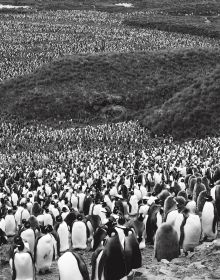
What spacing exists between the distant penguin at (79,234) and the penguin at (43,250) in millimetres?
1414

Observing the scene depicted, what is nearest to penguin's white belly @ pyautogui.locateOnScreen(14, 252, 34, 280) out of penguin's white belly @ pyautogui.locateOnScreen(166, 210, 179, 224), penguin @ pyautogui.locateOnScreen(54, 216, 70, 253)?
penguin @ pyautogui.locateOnScreen(54, 216, 70, 253)

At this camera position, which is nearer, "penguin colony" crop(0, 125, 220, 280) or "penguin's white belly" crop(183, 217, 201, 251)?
"penguin colony" crop(0, 125, 220, 280)

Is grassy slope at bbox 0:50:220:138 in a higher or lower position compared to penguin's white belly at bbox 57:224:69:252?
higher

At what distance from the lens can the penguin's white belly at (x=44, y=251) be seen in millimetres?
11531

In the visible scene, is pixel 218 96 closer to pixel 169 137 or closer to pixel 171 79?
pixel 169 137

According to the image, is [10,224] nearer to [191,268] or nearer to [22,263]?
[22,263]

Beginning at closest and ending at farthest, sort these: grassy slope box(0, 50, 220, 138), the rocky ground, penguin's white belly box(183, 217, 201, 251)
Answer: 1. the rocky ground
2. penguin's white belly box(183, 217, 201, 251)
3. grassy slope box(0, 50, 220, 138)

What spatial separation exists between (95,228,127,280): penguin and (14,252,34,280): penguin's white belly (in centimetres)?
157

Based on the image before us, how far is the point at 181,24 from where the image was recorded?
301ft

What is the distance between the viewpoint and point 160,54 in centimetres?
6231

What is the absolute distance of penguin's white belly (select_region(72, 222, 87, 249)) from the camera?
1309cm

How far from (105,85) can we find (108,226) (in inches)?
1836

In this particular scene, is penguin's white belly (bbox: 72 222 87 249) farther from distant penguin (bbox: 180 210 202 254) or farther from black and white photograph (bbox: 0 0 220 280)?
distant penguin (bbox: 180 210 202 254)

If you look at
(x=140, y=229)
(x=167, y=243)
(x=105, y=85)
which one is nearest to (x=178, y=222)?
(x=140, y=229)
